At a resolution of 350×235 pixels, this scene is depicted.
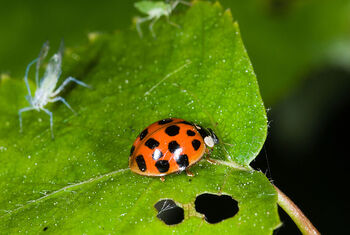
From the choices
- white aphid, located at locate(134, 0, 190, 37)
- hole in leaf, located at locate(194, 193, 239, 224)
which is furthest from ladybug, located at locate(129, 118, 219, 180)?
white aphid, located at locate(134, 0, 190, 37)

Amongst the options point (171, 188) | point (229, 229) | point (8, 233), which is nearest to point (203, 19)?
point (171, 188)

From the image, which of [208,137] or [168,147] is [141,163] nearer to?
[168,147]

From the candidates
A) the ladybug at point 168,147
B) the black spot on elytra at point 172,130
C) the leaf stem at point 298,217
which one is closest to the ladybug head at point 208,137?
the ladybug at point 168,147

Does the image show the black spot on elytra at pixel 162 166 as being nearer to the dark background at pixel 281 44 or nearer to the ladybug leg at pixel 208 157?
the ladybug leg at pixel 208 157

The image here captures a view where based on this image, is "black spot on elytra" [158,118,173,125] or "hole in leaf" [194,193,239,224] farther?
"black spot on elytra" [158,118,173,125]

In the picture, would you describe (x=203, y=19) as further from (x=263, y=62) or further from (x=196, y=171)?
(x=263, y=62)

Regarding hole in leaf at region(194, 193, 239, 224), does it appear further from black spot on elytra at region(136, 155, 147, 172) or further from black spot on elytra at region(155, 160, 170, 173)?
black spot on elytra at region(136, 155, 147, 172)

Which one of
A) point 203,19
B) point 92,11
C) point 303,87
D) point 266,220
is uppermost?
point 203,19
